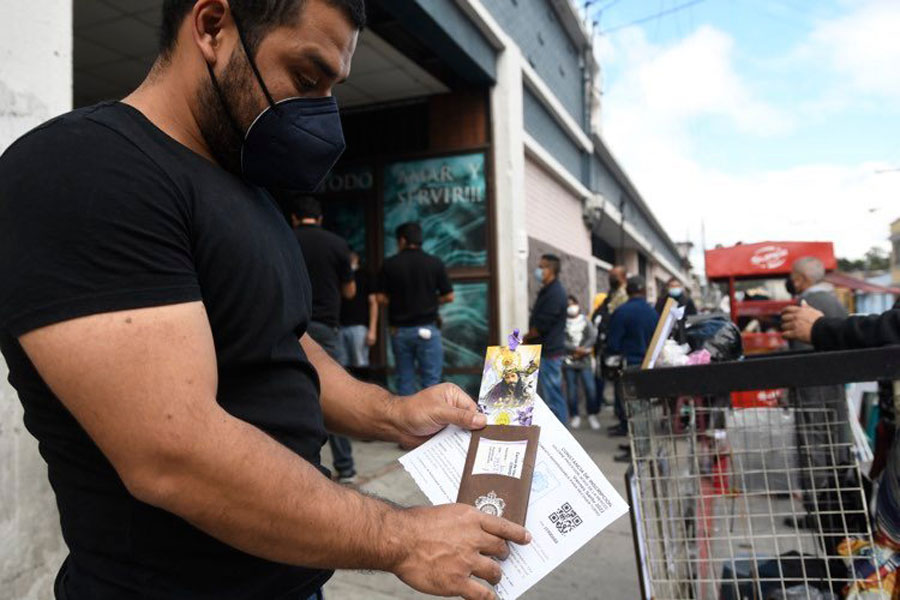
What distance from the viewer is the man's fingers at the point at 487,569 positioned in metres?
1.01

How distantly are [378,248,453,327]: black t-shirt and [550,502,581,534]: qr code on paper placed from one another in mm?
4530

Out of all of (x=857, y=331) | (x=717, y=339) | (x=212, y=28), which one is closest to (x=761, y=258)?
(x=857, y=331)

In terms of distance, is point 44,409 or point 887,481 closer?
point 44,409

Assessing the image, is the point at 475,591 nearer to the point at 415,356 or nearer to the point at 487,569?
the point at 487,569

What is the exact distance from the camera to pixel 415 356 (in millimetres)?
5812

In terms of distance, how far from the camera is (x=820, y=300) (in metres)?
5.11

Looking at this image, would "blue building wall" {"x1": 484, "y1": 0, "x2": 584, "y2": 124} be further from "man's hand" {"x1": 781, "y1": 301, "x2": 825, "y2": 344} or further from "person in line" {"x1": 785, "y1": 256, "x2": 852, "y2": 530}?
"person in line" {"x1": 785, "y1": 256, "x2": 852, "y2": 530}

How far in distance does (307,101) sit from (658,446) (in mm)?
1401

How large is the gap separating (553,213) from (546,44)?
277 centimetres

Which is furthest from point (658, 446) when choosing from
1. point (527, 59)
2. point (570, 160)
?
point (570, 160)

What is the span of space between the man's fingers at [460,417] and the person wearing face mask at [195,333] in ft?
0.83

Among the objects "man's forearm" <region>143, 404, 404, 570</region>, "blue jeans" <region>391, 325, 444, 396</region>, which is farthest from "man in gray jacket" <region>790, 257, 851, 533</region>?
"blue jeans" <region>391, 325, 444, 396</region>

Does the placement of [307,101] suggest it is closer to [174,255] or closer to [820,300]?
[174,255]

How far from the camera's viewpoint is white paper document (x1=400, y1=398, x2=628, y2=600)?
3.65 feet
